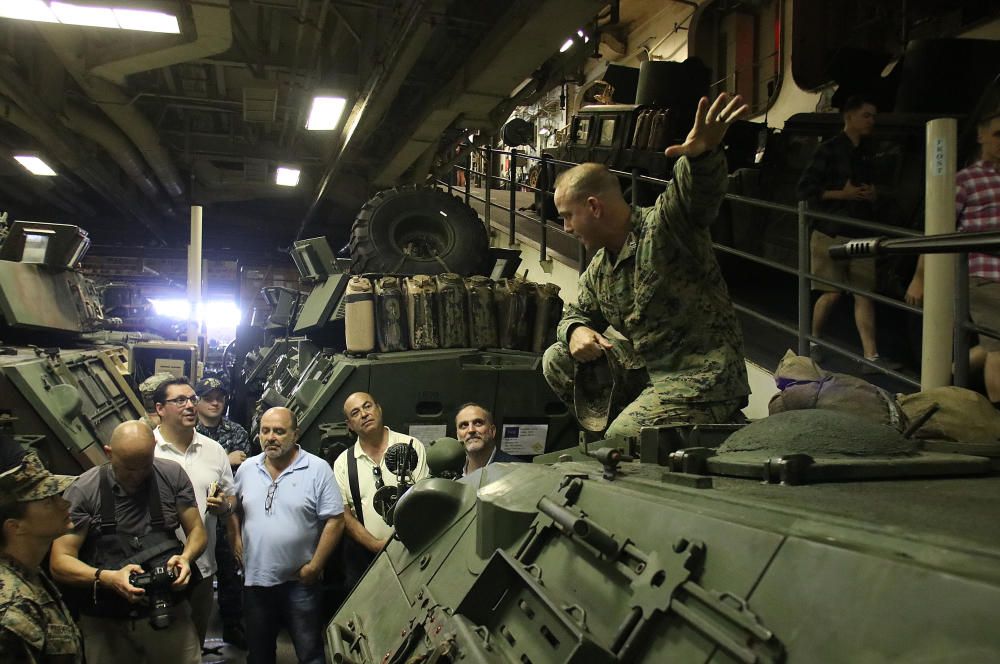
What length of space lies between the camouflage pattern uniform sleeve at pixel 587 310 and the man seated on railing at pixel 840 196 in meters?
2.45

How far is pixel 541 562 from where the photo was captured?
2354 mm

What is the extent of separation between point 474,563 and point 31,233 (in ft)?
26.7

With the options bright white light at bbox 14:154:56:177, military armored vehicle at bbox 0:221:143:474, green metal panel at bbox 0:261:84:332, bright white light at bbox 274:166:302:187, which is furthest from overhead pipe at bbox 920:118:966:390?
bright white light at bbox 14:154:56:177

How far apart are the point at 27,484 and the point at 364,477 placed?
2383 mm

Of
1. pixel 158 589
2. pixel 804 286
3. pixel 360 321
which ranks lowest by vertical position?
pixel 158 589

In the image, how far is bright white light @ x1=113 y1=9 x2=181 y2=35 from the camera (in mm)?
7344

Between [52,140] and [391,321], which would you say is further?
[52,140]

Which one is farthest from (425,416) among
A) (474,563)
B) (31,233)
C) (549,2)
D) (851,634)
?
(851,634)

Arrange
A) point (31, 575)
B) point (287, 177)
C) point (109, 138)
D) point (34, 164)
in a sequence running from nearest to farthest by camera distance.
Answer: point (31, 575) → point (109, 138) → point (34, 164) → point (287, 177)

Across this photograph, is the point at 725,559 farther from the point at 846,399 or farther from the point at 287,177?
the point at 287,177

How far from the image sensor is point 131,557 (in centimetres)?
434

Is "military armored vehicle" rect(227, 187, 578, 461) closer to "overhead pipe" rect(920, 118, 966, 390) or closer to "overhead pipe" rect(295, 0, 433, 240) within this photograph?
"overhead pipe" rect(295, 0, 433, 240)

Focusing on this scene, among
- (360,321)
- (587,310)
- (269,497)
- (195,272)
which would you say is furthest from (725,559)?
(195,272)

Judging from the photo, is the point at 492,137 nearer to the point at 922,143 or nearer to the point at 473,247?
the point at 473,247
